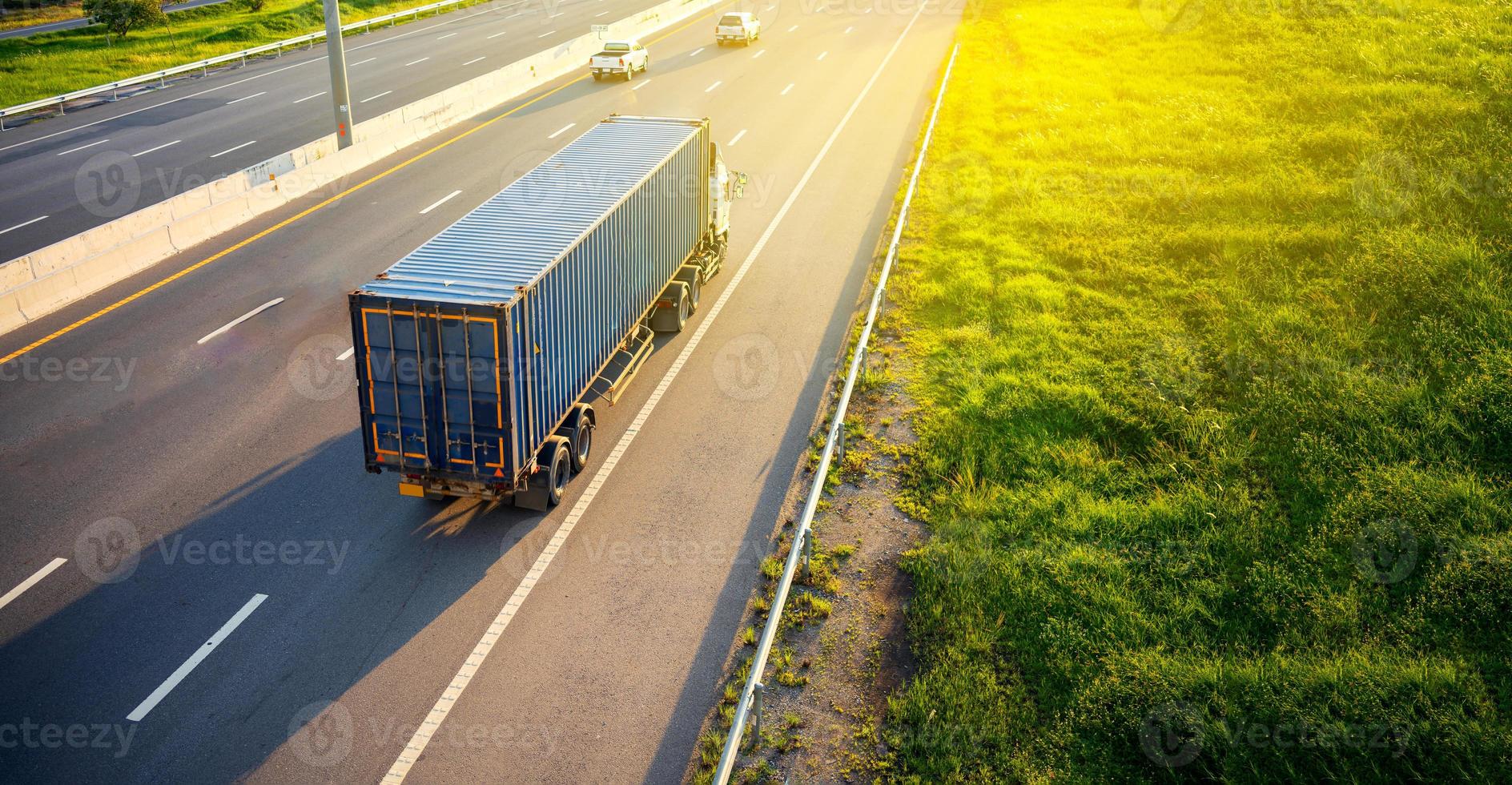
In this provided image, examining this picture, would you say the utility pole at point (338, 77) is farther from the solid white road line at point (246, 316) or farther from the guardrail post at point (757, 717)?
the guardrail post at point (757, 717)

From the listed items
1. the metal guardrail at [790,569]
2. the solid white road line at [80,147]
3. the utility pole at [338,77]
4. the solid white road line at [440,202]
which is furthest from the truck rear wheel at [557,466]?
the solid white road line at [80,147]

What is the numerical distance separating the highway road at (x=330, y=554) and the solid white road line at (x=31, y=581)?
3 cm

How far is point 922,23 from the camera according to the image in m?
54.2

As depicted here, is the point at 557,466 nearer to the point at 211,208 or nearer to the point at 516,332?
the point at 516,332

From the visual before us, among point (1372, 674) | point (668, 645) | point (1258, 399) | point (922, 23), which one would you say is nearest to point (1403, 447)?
point (1258, 399)

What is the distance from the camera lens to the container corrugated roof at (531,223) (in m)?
11.1

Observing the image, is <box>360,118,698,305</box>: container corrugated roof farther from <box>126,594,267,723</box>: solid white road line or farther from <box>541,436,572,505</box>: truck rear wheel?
<box>126,594,267,723</box>: solid white road line

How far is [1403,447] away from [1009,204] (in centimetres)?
1261

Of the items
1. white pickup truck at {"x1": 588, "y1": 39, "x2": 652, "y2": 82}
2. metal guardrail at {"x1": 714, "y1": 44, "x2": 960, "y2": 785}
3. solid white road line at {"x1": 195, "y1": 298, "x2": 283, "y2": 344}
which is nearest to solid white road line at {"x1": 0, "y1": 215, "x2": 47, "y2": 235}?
solid white road line at {"x1": 195, "y1": 298, "x2": 283, "y2": 344}

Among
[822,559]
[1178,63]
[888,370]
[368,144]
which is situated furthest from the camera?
[1178,63]

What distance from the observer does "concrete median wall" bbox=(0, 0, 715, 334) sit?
56.6ft

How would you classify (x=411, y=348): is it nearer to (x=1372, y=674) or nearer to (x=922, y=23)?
(x=1372, y=674)

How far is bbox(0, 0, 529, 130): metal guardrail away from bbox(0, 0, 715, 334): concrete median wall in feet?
44.3

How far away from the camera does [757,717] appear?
343 inches
